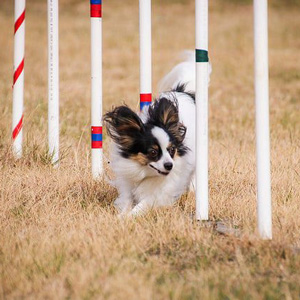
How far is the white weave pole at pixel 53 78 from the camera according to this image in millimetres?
6105

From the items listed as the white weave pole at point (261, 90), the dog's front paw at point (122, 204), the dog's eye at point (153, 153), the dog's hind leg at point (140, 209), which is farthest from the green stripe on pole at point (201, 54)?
the dog's front paw at point (122, 204)

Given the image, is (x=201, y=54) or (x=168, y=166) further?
(x=168, y=166)

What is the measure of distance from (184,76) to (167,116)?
4.43 ft

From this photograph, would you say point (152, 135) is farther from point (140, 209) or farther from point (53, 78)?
point (53, 78)

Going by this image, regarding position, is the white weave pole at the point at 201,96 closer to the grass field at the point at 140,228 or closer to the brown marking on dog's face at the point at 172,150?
the grass field at the point at 140,228

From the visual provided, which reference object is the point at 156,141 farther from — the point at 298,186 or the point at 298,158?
the point at 298,158

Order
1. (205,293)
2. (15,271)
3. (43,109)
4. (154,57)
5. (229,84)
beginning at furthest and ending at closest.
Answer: (154,57) < (229,84) < (43,109) < (15,271) < (205,293)

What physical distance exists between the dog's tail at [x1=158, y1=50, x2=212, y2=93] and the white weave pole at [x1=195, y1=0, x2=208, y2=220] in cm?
182

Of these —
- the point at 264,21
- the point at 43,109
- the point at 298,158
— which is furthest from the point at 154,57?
the point at 264,21

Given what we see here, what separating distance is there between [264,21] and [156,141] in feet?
4.26

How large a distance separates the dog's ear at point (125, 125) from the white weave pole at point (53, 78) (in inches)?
45.6

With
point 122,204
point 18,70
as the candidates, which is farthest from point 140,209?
point 18,70

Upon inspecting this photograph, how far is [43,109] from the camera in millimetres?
8672

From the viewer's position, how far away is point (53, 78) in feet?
20.3
